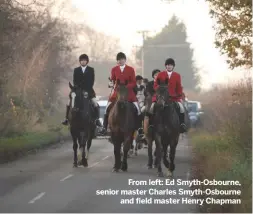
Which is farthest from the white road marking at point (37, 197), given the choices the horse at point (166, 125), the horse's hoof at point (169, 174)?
the horse's hoof at point (169, 174)

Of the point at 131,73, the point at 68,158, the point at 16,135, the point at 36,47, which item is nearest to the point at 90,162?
the point at 68,158

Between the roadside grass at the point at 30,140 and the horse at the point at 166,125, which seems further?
the roadside grass at the point at 30,140

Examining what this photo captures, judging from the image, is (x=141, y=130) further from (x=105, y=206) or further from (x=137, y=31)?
(x=137, y=31)

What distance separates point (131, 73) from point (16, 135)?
1338 centimetres

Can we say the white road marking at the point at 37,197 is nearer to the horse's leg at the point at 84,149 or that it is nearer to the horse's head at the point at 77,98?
the horse's head at the point at 77,98

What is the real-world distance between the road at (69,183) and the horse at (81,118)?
0.52 metres

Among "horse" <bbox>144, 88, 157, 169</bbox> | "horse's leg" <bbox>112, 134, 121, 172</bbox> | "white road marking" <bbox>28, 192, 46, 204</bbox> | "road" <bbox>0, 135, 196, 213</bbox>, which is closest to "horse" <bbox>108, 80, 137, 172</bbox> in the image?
"horse's leg" <bbox>112, 134, 121, 172</bbox>

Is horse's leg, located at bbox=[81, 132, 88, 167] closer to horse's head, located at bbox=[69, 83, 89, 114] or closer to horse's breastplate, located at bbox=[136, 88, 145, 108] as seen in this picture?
horse's head, located at bbox=[69, 83, 89, 114]

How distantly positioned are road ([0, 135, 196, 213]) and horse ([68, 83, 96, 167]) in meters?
0.52

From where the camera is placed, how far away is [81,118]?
22844mm

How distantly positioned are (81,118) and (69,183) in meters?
4.74

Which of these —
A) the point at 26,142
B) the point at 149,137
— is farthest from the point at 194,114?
the point at 149,137

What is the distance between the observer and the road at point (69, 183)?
14.3 meters

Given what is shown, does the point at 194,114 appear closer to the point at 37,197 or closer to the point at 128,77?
the point at 128,77
